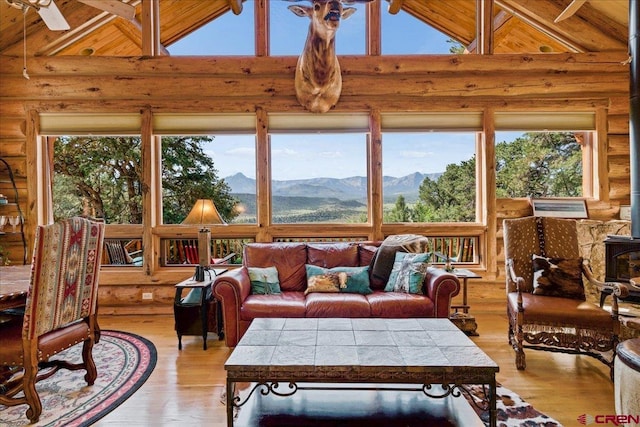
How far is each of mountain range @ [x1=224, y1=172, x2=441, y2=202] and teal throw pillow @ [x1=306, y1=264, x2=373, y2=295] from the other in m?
1.45

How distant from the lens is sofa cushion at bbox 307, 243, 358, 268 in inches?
153

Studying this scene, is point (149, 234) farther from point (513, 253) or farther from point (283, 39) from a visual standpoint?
point (513, 253)

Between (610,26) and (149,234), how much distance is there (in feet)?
21.6

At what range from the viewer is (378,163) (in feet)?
15.5

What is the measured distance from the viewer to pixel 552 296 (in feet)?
10.5

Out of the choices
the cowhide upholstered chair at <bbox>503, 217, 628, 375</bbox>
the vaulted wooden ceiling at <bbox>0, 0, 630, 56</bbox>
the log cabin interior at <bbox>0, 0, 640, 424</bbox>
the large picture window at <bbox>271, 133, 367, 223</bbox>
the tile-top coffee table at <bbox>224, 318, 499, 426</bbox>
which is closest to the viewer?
the tile-top coffee table at <bbox>224, 318, 499, 426</bbox>

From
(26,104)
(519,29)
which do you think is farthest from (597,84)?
(26,104)

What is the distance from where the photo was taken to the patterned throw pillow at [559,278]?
318 cm

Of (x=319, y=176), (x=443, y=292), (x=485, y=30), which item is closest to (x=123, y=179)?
(x=319, y=176)

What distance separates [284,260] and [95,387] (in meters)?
1.97

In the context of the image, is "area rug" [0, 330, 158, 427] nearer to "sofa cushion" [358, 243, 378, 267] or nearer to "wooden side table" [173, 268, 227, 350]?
"wooden side table" [173, 268, 227, 350]

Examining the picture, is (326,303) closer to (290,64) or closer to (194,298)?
(194,298)

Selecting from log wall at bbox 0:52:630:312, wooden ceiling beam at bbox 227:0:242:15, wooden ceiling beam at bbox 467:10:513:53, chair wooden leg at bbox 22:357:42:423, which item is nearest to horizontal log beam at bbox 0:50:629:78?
log wall at bbox 0:52:630:312

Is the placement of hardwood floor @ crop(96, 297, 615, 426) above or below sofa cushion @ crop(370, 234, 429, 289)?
below
